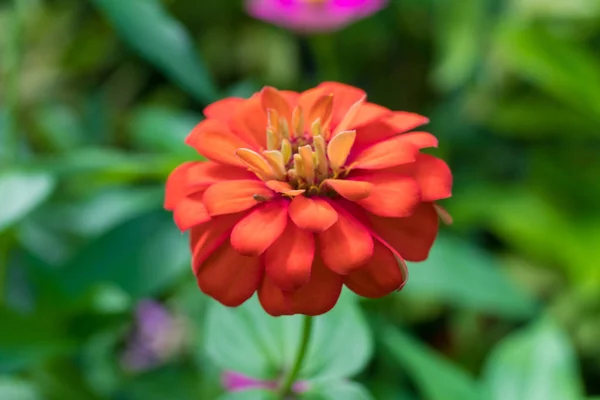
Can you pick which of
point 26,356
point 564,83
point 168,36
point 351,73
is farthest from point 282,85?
point 26,356

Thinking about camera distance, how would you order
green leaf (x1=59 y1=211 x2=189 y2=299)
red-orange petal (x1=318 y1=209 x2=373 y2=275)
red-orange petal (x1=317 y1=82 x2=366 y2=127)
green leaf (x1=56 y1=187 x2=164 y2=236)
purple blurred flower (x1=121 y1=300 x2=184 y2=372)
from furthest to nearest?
purple blurred flower (x1=121 y1=300 x2=184 y2=372)
green leaf (x1=56 y1=187 x2=164 y2=236)
green leaf (x1=59 y1=211 x2=189 y2=299)
red-orange petal (x1=317 y1=82 x2=366 y2=127)
red-orange petal (x1=318 y1=209 x2=373 y2=275)

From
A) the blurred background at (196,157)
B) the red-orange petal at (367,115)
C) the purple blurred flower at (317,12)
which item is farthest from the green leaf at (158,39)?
the purple blurred flower at (317,12)

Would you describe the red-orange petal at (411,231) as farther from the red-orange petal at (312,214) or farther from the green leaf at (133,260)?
the green leaf at (133,260)

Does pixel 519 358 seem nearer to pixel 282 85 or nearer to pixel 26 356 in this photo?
pixel 26 356

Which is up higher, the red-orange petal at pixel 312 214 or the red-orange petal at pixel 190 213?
the red-orange petal at pixel 312 214

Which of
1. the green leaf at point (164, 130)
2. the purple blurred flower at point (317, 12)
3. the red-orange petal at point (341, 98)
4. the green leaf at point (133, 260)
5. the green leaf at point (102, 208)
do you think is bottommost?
the green leaf at point (102, 208)

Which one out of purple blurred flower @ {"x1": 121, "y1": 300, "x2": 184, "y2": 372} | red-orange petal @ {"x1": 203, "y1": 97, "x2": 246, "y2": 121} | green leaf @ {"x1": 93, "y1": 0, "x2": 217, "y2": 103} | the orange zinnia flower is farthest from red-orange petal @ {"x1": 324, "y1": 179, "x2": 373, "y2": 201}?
purple blurred flower @ {"x1": 121, "y1": 300, "x2": 184, "y2": 372}

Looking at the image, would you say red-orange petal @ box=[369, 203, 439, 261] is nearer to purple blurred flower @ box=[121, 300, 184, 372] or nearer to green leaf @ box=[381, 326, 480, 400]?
green leaf @ box=[381, 326, 480, 400]
